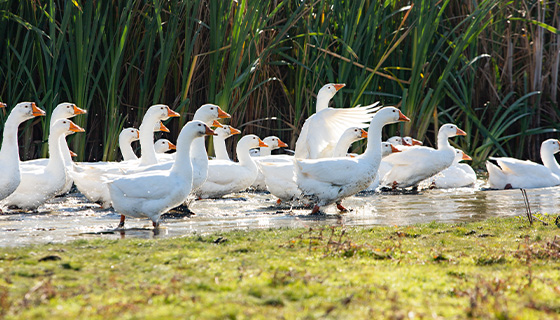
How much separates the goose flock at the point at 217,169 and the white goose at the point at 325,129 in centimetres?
2

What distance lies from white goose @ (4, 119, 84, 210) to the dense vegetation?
6.85 feet

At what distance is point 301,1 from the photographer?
493 inches

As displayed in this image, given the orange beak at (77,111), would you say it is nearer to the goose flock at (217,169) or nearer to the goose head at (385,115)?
the goose flock at (217,169)

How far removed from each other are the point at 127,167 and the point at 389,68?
619 centimetres

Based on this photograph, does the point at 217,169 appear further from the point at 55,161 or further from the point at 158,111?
the point at 55,161

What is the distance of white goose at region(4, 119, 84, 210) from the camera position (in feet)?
28.1

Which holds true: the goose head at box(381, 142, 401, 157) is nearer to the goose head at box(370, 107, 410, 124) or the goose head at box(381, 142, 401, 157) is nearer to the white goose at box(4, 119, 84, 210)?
the goose head at box(370, 107, 410, 124)

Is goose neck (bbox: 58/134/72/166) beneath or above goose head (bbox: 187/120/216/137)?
beneath

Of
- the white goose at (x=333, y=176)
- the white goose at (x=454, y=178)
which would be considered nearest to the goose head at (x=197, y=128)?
the white goose at (x=333, y=176)

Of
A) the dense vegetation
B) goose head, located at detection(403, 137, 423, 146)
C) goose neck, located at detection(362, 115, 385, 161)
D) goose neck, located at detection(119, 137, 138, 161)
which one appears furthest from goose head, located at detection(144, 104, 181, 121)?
goose head, located at detection(403, 137, 423, 146)

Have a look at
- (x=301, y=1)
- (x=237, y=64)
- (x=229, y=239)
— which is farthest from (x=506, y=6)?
(x=229, y=239)

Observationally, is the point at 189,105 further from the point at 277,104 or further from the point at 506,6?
the point at 506,6

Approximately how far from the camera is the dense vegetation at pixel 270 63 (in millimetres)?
10898

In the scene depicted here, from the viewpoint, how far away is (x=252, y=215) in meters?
8.33
